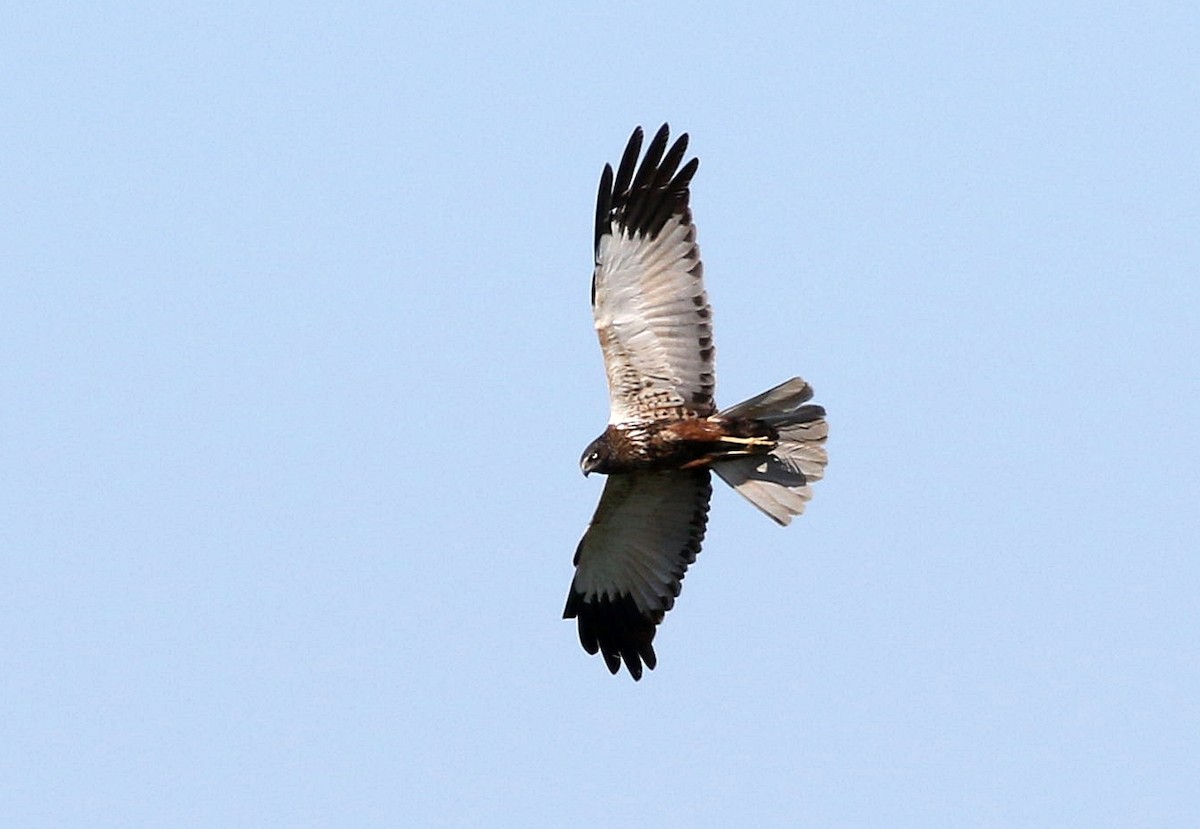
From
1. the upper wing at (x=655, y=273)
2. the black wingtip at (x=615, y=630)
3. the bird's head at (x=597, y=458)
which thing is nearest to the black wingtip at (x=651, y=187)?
the upper wing at (x=655, y=273)

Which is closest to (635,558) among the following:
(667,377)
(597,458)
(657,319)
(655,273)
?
(597,458)

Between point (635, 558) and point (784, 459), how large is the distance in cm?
157

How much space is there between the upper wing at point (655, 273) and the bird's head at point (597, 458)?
0.60 meters

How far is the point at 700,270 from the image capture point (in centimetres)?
1445

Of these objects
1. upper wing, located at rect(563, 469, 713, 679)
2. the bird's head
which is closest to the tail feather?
upper wing, located at rect(563, 469, 713, 679)

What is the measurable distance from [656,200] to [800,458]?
1968 mm

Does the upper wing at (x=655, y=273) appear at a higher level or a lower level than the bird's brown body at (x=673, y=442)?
higher

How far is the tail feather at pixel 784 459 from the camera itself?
571 inches

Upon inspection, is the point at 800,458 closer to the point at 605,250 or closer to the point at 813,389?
the point at 813,389

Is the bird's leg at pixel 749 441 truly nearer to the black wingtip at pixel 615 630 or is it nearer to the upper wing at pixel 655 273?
the upper wing at pixel 655 273

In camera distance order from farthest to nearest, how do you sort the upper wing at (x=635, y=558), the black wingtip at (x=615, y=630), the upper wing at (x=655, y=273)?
the black wingtip at (x=615, y=630) < the upper wing at (x=635, y=558) < the upper wing at (x=655, y=273)

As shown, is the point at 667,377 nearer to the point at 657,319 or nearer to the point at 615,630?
the point at 657,319

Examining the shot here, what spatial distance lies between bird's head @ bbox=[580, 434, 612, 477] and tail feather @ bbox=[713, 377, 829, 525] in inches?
30.6

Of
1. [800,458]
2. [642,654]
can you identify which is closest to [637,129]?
[800,458]
